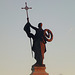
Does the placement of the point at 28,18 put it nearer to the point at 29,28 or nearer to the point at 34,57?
the point at 29,28

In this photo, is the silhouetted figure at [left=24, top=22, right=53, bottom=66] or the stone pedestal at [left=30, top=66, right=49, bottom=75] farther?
the silhouetted figure at [left=24, top=22, right=53, bottom=66]

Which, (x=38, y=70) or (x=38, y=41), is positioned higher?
(x=38, y=41)

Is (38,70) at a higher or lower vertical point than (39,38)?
lower

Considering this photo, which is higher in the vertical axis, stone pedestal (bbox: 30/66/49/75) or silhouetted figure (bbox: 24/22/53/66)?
silhouetted figure (bbox: 24/22/53/66)

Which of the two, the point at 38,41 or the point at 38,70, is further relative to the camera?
the point at 38,41

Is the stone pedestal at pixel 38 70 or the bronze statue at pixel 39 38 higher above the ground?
the bronze statue at pixel 39 38

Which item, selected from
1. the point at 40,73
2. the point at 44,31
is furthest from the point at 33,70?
the point at 44,31

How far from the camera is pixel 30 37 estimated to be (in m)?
17.8

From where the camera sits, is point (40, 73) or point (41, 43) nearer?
point (40, 73)

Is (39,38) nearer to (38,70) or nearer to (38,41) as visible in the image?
(38,41)

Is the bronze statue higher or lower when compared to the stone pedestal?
higher

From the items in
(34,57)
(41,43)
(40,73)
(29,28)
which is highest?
(29,28)

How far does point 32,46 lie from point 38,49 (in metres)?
0.61

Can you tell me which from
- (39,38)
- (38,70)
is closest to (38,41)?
(39,38)
